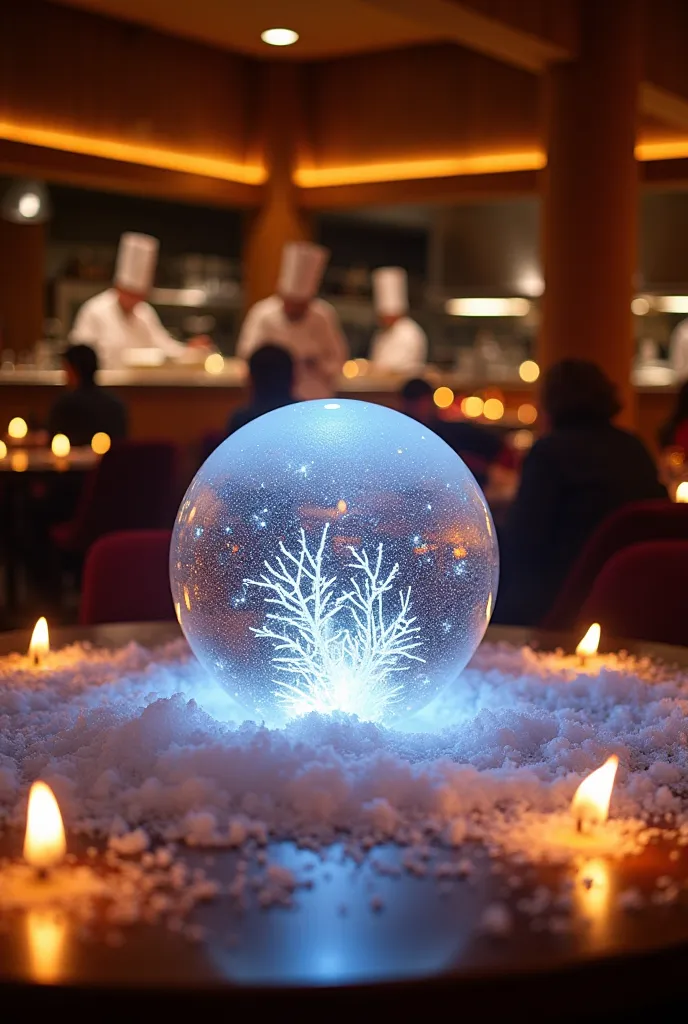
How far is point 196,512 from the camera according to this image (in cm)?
113

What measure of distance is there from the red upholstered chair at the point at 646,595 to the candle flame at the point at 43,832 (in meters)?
1.22

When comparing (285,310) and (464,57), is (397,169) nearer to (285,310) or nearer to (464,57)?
(464,57)

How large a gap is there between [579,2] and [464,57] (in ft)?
9.35

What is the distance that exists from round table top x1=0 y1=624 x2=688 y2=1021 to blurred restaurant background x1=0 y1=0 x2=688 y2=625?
386 cm

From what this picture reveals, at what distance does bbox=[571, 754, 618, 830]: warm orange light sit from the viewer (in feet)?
2.84

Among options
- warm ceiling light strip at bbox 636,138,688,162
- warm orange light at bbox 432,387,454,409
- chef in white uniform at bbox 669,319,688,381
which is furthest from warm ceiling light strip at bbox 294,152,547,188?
chef in white uniform at bbox 669,319,688,381

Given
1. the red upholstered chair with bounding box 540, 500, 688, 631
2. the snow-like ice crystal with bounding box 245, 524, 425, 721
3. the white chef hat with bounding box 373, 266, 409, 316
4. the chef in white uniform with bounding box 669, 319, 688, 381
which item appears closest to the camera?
the snow-like ice crystal with bounding box 245, 524, 425, 721

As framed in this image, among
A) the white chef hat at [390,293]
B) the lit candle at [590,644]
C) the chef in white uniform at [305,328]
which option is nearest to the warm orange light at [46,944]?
the lit candle at [590,644]

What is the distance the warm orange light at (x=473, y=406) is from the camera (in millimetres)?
7708

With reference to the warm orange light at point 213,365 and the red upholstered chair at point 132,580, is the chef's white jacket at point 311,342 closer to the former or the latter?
the warm orange light at point 213,365

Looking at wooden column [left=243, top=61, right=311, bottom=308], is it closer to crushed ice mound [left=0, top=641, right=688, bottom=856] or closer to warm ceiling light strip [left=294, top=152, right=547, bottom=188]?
warm ceiling light strip [left=294, top=152, right=547, bottom=188]

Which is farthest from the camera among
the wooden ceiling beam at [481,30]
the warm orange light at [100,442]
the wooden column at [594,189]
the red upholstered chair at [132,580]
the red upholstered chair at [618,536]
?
the wooden column at [594,189]

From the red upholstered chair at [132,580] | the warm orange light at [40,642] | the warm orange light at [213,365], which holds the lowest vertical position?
the warm orange light at [40,642]

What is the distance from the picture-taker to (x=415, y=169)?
865cm
